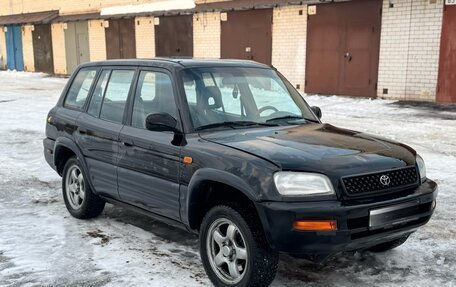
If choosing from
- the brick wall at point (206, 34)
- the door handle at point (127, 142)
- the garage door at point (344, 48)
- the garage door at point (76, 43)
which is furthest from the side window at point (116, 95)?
the garage door at point (76, 43)

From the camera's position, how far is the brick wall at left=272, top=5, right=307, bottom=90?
62.1 ft

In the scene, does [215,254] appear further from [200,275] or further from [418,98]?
[418,98]

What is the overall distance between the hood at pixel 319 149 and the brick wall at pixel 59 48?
2945 centimetres

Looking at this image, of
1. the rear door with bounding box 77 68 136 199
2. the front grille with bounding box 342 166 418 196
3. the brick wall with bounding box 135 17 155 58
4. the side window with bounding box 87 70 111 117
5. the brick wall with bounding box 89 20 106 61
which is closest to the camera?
the front grille with bounding box 342 166 418 196

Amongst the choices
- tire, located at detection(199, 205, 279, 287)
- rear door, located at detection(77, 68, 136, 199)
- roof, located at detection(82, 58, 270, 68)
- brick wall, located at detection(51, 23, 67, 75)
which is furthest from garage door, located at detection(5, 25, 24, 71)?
tire, located at detection(199, 205, 279, 287)

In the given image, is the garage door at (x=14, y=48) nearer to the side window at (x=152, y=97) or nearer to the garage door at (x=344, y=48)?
the garage door at (x=344, y=48)

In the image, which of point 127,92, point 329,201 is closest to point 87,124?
point 127,92

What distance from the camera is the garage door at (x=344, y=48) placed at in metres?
16.9

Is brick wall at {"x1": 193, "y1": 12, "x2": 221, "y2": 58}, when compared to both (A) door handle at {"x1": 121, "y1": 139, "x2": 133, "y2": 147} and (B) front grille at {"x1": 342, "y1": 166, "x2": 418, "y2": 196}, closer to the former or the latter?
(A) door handle at {"x1": 121, "y1": 139, "x2": 133, "y2": 147}

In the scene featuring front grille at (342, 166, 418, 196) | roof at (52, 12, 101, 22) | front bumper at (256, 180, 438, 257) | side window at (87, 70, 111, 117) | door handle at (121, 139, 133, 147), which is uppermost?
roof at (52, 12, 101, 22)

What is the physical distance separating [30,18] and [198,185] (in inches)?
1308

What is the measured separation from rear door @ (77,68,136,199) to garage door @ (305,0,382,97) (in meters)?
13.3

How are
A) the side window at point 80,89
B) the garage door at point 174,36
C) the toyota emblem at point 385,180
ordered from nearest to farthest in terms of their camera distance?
the toyota emblem at point 385,180, the side window at point 80,89, the garage door at point 174,36

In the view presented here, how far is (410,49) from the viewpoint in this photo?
A: 16.1 meters
